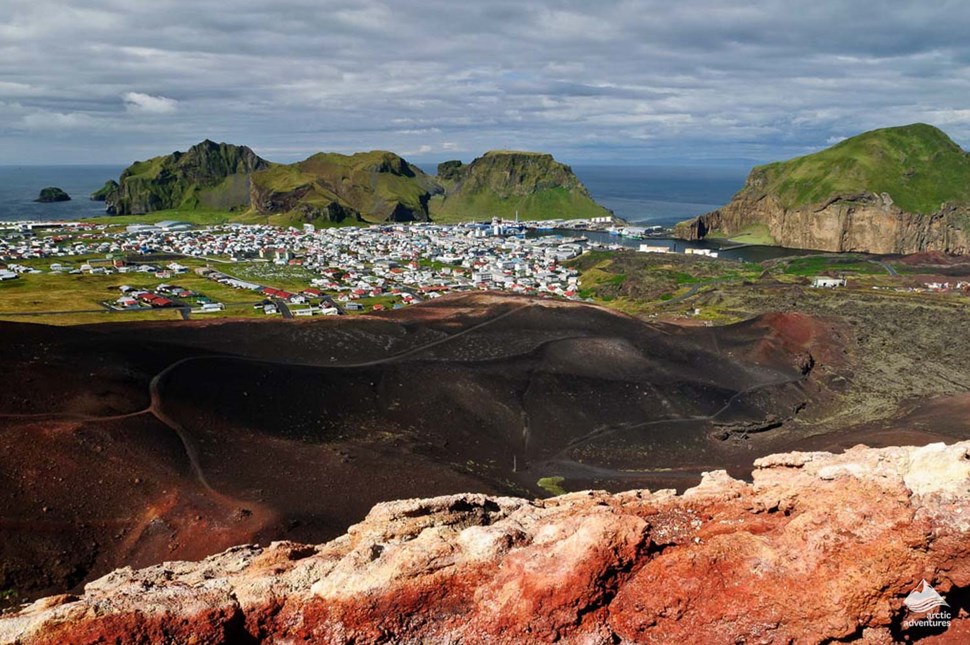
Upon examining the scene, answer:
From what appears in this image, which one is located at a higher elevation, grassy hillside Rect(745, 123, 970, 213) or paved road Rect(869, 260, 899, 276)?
grassy hillside Rect(745, 123, 970, 213)

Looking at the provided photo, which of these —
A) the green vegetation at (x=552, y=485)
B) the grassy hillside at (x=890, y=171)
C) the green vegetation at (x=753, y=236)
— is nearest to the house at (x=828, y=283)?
the grassy hillside at (x=890, y=171)

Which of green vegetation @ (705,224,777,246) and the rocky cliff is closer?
the rocky cliff

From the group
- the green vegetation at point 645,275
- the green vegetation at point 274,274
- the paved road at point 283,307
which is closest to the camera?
the paved road at point 283,307

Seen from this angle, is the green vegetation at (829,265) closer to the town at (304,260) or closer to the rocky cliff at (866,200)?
the rocky cliff at (866,200)

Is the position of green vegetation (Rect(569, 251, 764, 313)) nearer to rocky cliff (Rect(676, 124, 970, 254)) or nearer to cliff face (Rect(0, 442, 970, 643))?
rocky cliff (Rect(676, 124, 970, 254))

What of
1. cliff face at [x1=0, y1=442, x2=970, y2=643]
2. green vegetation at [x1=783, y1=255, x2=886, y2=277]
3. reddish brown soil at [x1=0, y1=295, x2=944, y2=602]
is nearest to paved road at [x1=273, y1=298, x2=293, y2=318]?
reddish brown soil at [x1=0, y1=295, x2=944, y2=602]

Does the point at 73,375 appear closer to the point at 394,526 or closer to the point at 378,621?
the point at 394,526
